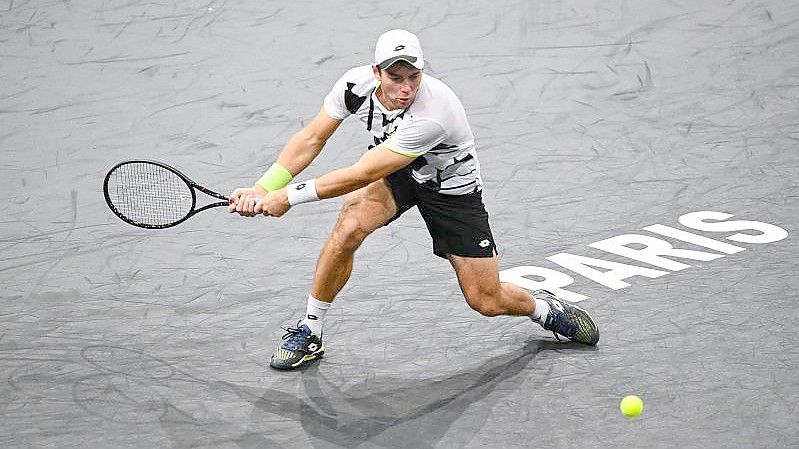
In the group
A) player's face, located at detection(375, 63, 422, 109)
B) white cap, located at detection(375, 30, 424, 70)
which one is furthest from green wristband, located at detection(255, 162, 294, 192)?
white cap, located at detection(375, 30, 424, 70)

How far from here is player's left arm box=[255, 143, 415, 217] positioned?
18.4 feet

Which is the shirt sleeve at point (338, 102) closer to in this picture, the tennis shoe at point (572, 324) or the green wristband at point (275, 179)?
the green wristband at point (275, 179)

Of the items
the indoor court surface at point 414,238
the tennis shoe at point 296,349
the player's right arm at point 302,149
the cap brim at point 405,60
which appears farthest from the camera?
the tennis shoe at point 296,349

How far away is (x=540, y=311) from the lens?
6359mm

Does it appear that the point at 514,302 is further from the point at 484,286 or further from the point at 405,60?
the point at 405,60

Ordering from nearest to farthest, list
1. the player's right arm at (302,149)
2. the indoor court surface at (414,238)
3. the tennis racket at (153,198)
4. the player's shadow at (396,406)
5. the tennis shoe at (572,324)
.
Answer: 1. the player's shadow at (396,406)
2. the indoor court surface at (414,238)
3. the player's right arm at (302,149)
4. the tennis shoe at (572,324)
5. the tennis racket at (153,198)

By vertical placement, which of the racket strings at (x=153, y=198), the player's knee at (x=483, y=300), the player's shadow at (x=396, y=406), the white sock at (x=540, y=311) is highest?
the racket strings at (x=153, y=198)

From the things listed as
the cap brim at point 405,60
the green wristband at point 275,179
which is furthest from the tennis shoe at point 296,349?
the cap brim at point 405,60

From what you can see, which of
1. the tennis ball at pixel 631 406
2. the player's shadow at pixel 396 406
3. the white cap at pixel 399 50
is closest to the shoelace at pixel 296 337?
the player's shadow at pixel 396 406

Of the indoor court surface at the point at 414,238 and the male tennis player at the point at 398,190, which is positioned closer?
the male tennis player at the point at 398,190

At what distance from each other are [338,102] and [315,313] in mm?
1100

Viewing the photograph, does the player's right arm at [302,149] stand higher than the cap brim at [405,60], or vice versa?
the cap brim at [405,60]

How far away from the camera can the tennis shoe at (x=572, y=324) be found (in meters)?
6.31

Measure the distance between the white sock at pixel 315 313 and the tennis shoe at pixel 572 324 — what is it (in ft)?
3.72
